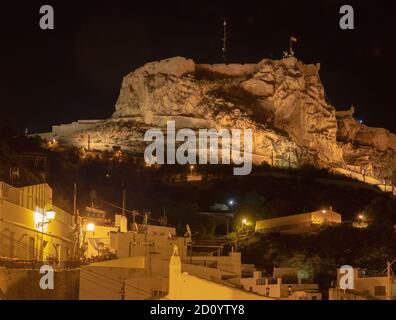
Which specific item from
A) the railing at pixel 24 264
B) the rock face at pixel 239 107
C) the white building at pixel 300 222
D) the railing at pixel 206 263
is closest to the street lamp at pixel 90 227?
the railing at pixel 206 263

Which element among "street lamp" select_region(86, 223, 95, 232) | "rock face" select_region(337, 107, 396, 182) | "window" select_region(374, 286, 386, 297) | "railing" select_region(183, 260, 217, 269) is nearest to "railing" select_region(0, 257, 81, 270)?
"street lamp" select_region(86, 223, 95, 232)

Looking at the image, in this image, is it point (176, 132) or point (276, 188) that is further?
point (176, 132)

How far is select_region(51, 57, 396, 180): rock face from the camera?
84.0 metres

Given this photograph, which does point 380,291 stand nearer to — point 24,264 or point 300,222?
point 24,264

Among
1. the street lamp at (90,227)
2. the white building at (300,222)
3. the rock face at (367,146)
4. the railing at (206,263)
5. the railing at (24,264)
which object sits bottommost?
the railing at (24,264)

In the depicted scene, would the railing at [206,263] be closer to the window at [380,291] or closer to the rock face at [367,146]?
the window at [380,291]

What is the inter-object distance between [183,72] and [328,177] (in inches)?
904

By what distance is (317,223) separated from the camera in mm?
48688

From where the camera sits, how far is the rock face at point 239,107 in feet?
276

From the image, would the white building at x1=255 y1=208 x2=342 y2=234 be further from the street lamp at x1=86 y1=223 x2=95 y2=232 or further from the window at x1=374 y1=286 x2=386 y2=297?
the street lamp at x1=86 y1=223 x2=95 y2=232

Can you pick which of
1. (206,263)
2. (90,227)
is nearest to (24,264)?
(90,227)

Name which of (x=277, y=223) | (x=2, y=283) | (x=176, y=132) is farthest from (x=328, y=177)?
(x=2, y=283)
